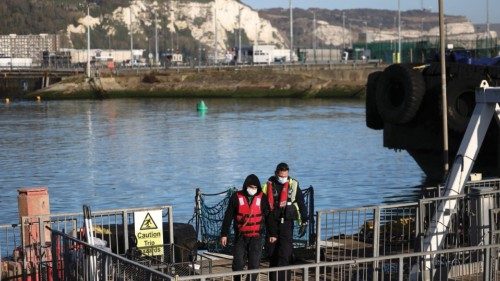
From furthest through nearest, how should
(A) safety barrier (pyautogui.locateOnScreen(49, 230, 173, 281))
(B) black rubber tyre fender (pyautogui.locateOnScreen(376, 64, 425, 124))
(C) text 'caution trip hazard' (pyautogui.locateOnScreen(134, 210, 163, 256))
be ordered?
(B) black rubber tyre fender (pyautogui.locateOnScreen(376, 64, 425, 124)) < (C) text 'caution trip hazard' (pyautogui.locateOnScreen(134, 210, 163, 256)) < (A) safety barrier (pyautogui.locateOnScreen(49, 230, 173, 281))

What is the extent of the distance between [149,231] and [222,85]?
9372 centimetres

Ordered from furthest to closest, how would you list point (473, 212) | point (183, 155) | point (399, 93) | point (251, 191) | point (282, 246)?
point (183, 155), point (399, 93), point (473, 212), point (282, 246), point (251, 191)

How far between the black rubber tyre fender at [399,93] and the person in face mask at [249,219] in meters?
15.8

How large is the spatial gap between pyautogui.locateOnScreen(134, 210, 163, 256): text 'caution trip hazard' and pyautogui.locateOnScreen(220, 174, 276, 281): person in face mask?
1.89 m

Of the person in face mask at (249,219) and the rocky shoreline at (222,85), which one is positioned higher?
the person in face mask at (249,219)

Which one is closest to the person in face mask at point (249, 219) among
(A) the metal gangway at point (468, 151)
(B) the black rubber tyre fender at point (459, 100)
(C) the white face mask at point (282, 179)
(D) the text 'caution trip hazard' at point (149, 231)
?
(C) the white face mask at point (282, 179)

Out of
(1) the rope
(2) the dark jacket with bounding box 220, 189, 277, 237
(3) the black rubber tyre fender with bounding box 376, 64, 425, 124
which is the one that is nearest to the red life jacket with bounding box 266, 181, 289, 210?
(2) the dark jacket with bounding box 220, 189, 277, 237

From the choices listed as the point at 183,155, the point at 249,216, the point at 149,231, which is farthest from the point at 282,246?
the point at 183,155

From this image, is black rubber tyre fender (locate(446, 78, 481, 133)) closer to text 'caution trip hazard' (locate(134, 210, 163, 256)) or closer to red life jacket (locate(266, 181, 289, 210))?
text 'caution trip hazard' (locate(134, 210, 163, 256))

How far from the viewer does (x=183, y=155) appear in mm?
52938

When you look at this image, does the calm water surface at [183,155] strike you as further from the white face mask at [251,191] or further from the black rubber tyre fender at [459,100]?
the white face mask at [251,191]

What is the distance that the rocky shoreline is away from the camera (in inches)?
4269

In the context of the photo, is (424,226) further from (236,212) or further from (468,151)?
(236,212)

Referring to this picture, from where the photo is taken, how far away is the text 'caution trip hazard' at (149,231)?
15625mm
